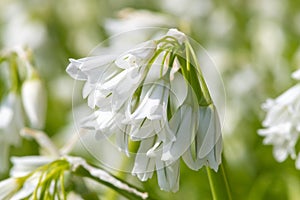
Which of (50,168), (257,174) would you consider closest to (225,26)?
(257,174)

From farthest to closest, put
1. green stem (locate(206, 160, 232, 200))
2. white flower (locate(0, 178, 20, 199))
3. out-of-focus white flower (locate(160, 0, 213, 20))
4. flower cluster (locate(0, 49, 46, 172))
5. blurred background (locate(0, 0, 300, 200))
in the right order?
Result: out-of-focus white flower (locate(160, 0, 213, 20))
blurred background (locate(0, 0, 300, 200))
flower cluster (locate(0, 49, 46, 172))
white flower (locate(0, 178, 20, 199))
green stem (locate(206, 160, 232, 200))

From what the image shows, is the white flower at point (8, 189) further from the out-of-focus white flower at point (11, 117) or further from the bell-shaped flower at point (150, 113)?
the out-of-focus white flower at point (11, 117)

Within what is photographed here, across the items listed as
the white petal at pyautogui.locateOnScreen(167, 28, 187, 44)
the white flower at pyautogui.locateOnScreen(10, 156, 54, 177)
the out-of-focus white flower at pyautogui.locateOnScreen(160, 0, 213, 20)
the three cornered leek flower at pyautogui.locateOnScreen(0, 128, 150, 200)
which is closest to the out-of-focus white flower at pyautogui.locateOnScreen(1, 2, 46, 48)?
the out-of-focus white flower at pyautogui.locateOnScreen(160, 0, 213, 20)

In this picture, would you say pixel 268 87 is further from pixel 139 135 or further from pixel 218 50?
pixel 139 135

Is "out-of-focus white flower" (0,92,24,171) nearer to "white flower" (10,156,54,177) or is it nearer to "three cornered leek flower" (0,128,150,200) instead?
"white flower" (10,156,54,177)

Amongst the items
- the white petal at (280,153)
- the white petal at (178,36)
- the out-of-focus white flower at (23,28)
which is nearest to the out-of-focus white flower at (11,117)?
the white petal at (280,153)

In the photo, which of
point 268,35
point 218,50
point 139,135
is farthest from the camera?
point 268,35

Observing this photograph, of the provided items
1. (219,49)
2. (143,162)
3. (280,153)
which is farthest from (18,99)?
(219,49)
